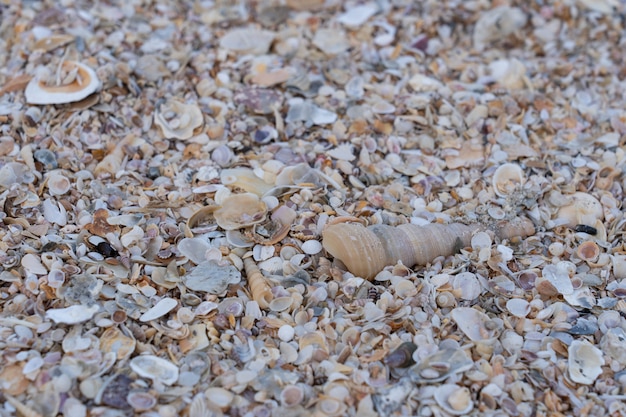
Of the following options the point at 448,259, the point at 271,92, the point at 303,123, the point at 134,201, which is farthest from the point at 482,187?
the point at 134,201

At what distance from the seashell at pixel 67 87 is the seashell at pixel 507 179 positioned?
1379 mm

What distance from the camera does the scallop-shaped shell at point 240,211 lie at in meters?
1.96

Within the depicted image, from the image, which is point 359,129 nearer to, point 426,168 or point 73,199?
point 426,168

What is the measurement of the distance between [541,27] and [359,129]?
118cm

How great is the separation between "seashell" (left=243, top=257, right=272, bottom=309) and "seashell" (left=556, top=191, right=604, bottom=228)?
0.94 m

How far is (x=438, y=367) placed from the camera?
1.58m

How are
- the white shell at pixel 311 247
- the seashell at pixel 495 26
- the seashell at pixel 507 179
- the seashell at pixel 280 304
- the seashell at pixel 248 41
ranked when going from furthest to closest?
the seashell at pixel 495 26 < the seashell at pixel 248 41 < the seashell at pixel 507 179 < the white shell at pixel 311 247 < the seashell at pixel 280 304

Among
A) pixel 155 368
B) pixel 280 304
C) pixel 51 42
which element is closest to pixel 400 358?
pixel 280 304

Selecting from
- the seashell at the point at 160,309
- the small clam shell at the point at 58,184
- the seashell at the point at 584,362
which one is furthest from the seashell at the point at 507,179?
the small clam shell at the point at 58,184

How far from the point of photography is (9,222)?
191 centimetres

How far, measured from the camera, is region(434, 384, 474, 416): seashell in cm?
151

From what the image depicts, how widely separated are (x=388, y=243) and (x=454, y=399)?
485mm

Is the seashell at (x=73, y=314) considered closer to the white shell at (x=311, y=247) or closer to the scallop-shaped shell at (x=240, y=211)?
the scallop-shaped shell at (x=240, y=211)

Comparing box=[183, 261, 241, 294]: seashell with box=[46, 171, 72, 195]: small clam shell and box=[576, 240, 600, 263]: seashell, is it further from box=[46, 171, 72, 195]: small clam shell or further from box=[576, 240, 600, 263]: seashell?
box=[576, 240, 600, 263]: seashell
